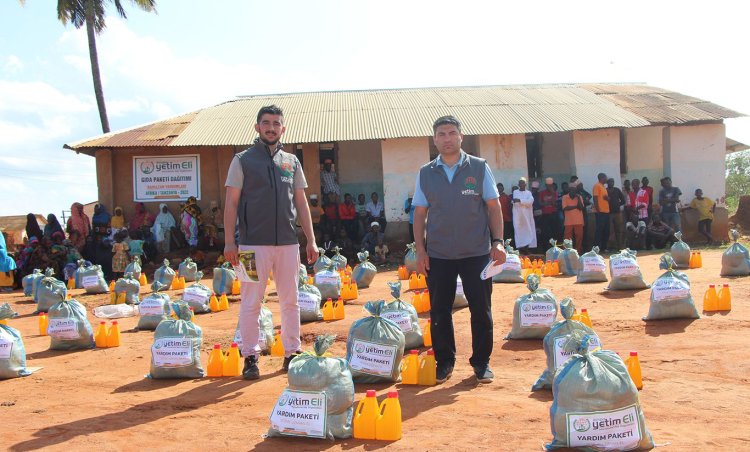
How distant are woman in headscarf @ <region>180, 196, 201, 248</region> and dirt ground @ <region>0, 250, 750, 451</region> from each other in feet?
30.8

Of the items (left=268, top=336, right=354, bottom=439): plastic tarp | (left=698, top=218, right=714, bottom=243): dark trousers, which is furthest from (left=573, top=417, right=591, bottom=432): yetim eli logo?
(left=698, top=218, right=714, bottom=243): dark trousers

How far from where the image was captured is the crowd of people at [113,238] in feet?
50.6

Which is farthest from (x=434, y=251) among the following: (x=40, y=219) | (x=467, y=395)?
(x=40, y=219)

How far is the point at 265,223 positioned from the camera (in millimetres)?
5609

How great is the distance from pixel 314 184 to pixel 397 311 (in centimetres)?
1222

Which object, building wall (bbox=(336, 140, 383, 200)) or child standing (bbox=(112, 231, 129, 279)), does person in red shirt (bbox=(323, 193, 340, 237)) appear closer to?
building wall (bbox=(336, 140, 383, 200))

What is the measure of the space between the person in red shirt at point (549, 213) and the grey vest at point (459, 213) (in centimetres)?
1168

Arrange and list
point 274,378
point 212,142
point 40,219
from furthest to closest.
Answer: point 40,219 < point 212,142 < point 274,378

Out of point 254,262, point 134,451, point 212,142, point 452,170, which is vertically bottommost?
point 134,451

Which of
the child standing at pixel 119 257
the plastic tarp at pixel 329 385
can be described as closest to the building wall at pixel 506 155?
the child standing at pixel 119 257

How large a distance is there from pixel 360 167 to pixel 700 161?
888cm

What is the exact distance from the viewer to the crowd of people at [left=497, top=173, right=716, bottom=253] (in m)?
16.2

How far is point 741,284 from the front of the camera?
947 centimetres

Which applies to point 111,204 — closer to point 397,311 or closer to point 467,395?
point 397,311
